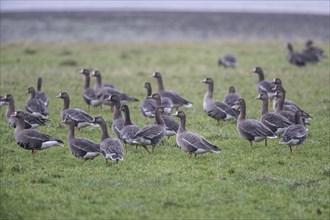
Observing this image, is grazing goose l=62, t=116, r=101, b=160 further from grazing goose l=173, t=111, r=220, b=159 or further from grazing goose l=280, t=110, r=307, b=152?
grazing goose l=280, t=110, r=307, b=152

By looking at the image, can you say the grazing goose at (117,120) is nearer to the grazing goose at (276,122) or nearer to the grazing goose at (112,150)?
the grazing goose at (112,150)

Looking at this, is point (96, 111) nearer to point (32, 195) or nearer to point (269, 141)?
point (269, 141)

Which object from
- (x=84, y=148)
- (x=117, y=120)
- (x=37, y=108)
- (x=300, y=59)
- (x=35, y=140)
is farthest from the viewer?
(x=300, y=59)

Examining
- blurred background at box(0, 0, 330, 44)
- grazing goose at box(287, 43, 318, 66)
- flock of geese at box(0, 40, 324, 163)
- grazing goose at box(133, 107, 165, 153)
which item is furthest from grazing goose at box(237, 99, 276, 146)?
blurred background at box(0, 0, 330, 44)

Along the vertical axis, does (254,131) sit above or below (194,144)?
above

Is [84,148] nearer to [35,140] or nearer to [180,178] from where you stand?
[35,140]

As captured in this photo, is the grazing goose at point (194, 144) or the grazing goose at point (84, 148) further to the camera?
the grazing goose at point (194, 144)

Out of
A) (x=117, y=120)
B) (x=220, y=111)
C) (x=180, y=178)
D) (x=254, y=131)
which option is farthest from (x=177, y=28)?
(x=180, y=178)

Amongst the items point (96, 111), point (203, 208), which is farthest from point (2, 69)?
point (203, 208)

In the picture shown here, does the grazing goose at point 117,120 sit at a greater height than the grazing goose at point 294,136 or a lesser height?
greater

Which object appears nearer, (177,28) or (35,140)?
(35,140)

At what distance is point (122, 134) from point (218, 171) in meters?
3.22

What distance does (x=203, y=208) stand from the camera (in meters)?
11.1

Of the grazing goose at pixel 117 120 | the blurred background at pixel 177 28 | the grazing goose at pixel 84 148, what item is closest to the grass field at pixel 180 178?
the grazing goose at pixel 84 148
